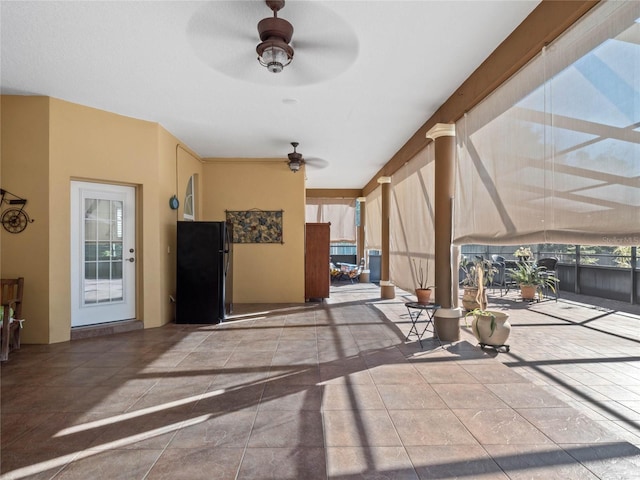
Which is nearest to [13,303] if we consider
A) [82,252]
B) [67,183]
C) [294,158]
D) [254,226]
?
[82,252]

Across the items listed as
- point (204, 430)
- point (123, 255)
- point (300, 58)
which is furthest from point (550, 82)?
point (123, 255)

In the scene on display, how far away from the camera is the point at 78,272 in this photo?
462cm

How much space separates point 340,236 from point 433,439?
9.84 metres

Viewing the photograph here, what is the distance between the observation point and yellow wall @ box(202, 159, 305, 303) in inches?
285

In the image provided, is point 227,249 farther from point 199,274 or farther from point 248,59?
point 248,59

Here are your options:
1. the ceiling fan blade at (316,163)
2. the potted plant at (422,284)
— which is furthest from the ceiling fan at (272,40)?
the ceiling fan blade at (316,163)

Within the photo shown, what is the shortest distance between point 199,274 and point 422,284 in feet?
11.0

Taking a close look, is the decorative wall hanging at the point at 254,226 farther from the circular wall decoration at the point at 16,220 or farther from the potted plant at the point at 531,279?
the potted plant at the point at 531,279

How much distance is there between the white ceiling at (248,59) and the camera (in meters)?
2.67

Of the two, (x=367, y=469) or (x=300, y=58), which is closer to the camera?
(x=367, y=469)

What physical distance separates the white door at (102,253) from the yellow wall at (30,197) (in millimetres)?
331

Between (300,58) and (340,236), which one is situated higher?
(300,58)

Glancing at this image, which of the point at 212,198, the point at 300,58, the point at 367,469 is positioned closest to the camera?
the point at 367,469

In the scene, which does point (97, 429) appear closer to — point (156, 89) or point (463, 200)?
point (156, 89)
